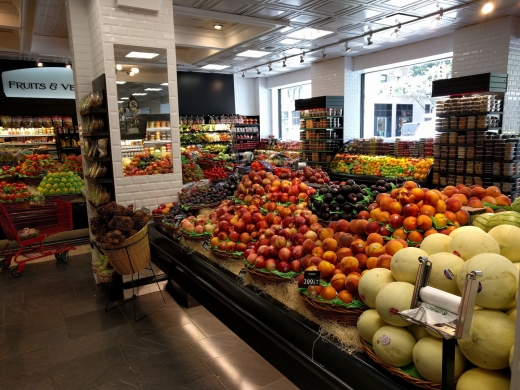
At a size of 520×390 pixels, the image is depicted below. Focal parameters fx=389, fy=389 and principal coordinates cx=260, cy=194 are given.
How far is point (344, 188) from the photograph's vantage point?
293 centimetres

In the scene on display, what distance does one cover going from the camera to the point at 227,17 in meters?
7.01

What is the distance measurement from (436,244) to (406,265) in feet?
0.86

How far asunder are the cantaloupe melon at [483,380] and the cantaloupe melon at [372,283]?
0.45m

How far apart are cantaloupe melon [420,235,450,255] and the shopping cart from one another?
544cm

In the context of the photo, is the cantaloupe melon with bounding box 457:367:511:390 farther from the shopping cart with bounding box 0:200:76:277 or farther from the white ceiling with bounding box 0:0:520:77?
the white ceiling with bounding box 0:0:520:77

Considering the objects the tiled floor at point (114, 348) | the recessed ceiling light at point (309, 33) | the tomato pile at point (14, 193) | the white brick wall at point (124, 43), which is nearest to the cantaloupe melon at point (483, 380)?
the tiled floor at point (114, 348)

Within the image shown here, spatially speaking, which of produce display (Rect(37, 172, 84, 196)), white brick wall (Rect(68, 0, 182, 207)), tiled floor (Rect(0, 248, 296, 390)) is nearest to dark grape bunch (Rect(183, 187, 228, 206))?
white brick wall (Rect(68, 0, 182, 207))

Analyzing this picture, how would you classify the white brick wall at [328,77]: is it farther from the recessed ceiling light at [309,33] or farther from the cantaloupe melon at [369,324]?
the cantaloupe melon at [369,324]

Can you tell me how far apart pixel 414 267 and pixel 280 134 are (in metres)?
14.2

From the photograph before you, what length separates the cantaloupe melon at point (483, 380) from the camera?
1213 mm

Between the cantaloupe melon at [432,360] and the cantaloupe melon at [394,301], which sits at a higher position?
the cantaloupe melon at [394,301]

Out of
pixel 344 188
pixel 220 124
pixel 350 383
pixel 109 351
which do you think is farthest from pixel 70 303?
pixel 220 124

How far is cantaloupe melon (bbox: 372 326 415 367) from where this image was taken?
1434 mm

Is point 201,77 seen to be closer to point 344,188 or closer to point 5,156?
point 5,156
